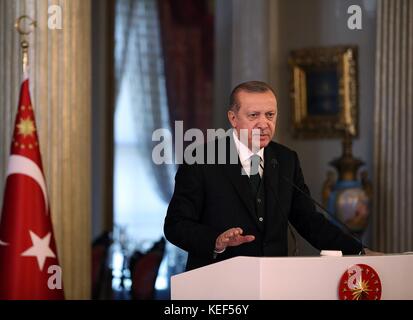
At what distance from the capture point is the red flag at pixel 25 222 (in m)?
5.40

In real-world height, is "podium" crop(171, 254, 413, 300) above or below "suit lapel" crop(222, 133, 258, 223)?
below

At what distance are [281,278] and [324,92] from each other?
22.4 feet

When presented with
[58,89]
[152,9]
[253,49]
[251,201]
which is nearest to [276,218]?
[251,201]

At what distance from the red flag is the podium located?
5.81 feet

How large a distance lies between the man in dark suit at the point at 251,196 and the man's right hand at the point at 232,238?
0.42m

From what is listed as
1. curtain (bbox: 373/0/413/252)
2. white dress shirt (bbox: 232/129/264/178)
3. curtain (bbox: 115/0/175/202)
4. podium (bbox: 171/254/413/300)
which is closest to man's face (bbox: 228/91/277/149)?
white dress shirt (bbox: 232/129/264/178)

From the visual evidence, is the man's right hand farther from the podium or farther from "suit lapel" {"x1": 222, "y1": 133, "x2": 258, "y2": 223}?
"suit lapel" {"x1": 222, "y1": 133, "x2": 258, "y2": 223}

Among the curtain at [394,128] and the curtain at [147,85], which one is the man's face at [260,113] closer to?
the curtain at [394,128]

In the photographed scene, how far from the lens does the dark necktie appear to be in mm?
4465

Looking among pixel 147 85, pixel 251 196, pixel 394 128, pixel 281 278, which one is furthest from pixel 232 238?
pixel 147 85

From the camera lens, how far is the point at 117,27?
13.4 meters

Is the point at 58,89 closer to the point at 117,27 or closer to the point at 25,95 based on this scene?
the point at 25,95
